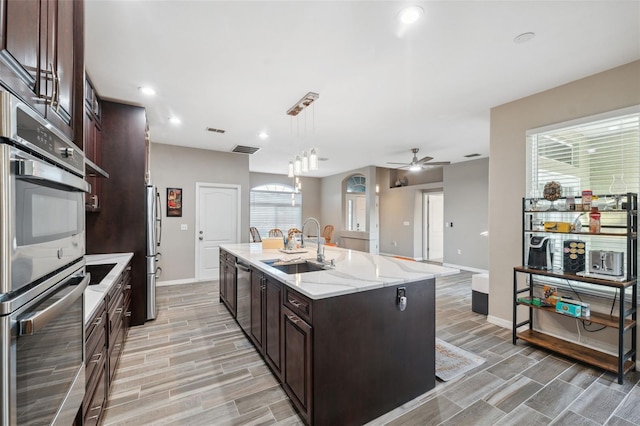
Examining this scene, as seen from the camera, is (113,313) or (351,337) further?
(113,313)

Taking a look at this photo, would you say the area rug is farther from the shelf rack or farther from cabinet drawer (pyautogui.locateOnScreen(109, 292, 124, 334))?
cabinet drawer (pyautogui.locateOnScreen(109, 292, 124, 334))

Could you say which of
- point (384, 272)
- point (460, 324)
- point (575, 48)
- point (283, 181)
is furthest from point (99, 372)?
point (283, 181)

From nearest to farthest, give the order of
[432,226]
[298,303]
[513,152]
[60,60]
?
1. [60,60]
2. [298,303]
3. [513,152]
4. [432,226]

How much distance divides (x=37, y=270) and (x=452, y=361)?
A: 2.98 metres

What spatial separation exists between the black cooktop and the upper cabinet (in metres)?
1.52

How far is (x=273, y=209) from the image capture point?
9.69 metres

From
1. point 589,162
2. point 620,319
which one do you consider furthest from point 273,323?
point 589,162

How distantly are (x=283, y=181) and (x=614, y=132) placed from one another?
815 cm

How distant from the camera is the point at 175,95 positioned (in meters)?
3.33

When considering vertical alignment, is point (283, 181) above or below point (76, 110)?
above

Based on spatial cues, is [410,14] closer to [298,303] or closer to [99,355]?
[298,303]

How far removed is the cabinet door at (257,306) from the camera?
2551mm

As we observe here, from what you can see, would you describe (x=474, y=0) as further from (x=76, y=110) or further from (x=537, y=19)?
(x=76, y=110)

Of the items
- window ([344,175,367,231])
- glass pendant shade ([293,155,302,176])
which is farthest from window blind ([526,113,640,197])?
window ([344,175,367,231])
